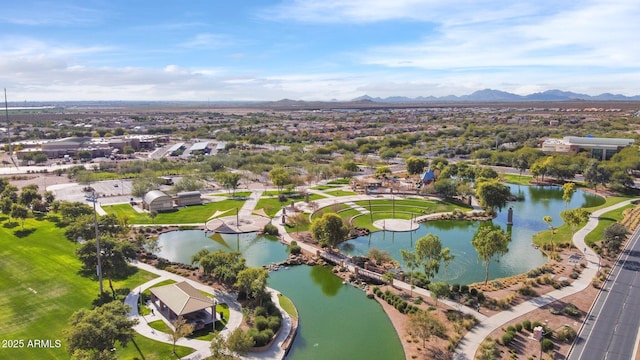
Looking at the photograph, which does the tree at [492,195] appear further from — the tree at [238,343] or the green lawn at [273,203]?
the tree at [238,343]

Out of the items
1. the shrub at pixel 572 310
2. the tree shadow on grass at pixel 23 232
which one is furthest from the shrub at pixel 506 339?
the tree shadow on grass at pixel 23 232

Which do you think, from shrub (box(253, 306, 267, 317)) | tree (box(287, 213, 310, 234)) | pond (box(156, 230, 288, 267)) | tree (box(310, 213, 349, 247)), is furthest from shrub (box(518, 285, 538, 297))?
tree (box(287, 213, 310, 234))

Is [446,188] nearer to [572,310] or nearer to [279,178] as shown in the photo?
[279,178]

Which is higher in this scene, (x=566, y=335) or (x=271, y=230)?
(x=271, y=230)

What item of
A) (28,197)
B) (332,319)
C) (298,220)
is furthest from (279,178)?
(332,319)

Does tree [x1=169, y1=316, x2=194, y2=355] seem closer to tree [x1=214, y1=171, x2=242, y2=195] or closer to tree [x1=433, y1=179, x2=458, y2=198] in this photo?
tree [x1=214, y1=171, x2=242, y2=195]

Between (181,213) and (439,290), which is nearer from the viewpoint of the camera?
(439,290)
